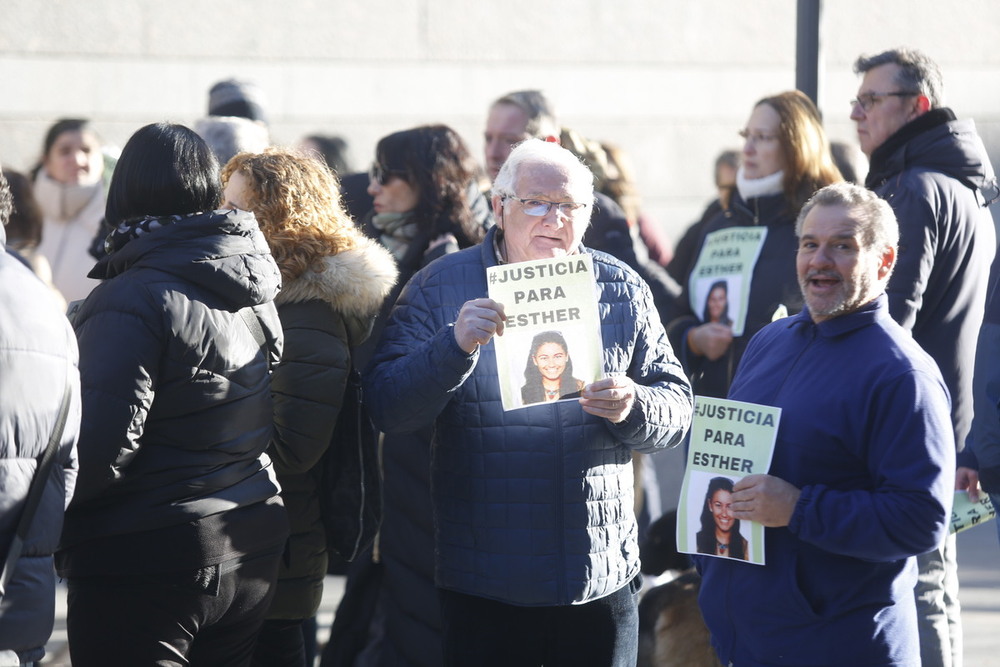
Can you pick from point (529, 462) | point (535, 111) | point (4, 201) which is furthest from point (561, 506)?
point (535, 111)

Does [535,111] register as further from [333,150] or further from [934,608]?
[934,608]

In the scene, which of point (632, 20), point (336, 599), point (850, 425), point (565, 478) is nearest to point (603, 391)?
point (565, 478)

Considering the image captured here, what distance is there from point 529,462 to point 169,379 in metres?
Answer: 0.86

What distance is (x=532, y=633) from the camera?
3.14m

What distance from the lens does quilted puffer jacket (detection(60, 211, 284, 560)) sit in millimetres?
2811

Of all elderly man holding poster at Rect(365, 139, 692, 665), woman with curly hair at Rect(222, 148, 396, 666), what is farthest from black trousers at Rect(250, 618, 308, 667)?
elderly man holding poster at Rect(365, 139, 692, 665)

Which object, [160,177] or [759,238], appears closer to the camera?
[160,177]

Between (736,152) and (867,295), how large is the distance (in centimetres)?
537

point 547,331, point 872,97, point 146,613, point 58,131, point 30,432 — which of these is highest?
point 58,131

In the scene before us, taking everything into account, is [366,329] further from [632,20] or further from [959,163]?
[632,20]

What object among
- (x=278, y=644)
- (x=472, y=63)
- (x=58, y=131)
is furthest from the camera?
(x=472, y=63)

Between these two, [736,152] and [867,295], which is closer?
[867,295]

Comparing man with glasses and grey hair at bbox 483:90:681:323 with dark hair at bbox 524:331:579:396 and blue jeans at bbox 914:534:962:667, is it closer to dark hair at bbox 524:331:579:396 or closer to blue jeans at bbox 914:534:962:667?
blue jeans at bbox 914:534:962:667

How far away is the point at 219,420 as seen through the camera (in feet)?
9.77
